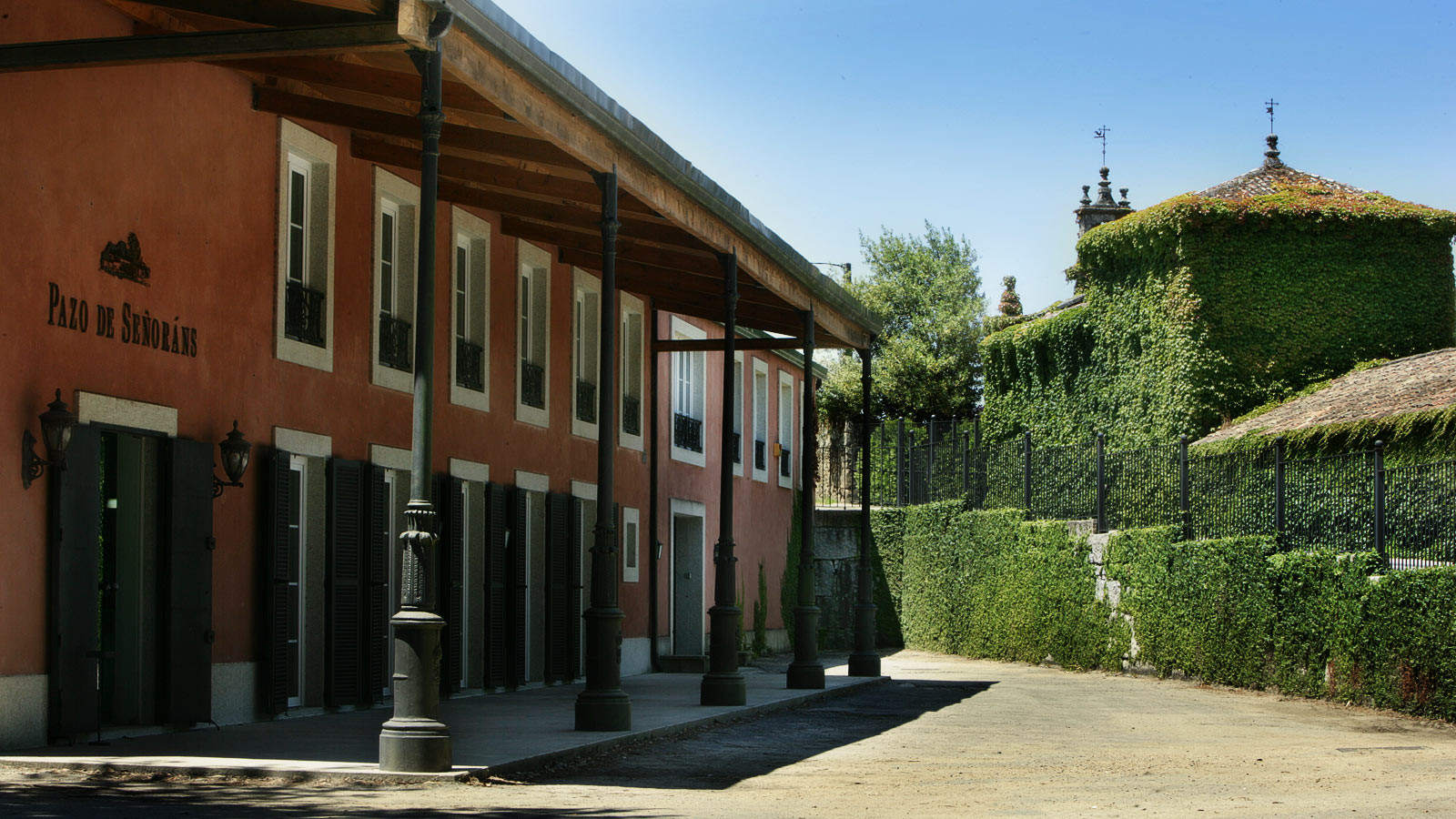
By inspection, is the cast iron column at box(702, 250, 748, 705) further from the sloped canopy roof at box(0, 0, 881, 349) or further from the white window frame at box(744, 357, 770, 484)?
the white window frame at box(744, 357, 770, 484)

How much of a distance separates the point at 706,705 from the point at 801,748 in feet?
9.74

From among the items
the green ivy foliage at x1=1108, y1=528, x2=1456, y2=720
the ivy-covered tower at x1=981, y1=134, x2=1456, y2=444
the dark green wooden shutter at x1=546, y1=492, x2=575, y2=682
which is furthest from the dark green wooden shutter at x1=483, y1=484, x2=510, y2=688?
the ivy-covered tower at x1=981, y1=134, x2=1456, y2=444

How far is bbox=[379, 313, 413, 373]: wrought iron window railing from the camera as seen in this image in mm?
14211

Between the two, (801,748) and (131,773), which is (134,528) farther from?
(801,748)

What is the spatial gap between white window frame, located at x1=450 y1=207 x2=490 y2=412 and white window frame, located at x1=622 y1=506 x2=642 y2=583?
14.6 ft

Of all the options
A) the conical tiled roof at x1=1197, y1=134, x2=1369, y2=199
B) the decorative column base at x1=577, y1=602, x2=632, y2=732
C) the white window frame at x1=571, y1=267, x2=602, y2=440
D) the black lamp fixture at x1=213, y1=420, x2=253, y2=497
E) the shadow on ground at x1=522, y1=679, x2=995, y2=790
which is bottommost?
the shadow on ground at x1=522, y1=679, x2=995, y2=790

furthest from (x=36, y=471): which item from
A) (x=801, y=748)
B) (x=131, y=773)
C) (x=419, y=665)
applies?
(x=801, y=748)

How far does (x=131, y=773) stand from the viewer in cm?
852

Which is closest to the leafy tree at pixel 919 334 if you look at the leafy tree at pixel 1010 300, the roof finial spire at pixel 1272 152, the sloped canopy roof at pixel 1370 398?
the leafy tree at pixel 1010 300

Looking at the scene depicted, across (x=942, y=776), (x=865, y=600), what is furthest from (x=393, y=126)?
(x=865, y=600)

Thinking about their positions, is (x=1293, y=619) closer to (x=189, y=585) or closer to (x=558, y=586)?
(x=558, y=586)

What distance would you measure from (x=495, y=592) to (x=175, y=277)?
5844mm

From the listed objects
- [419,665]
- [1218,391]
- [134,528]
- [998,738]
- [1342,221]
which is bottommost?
[998,738]

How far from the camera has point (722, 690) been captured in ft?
47.2
